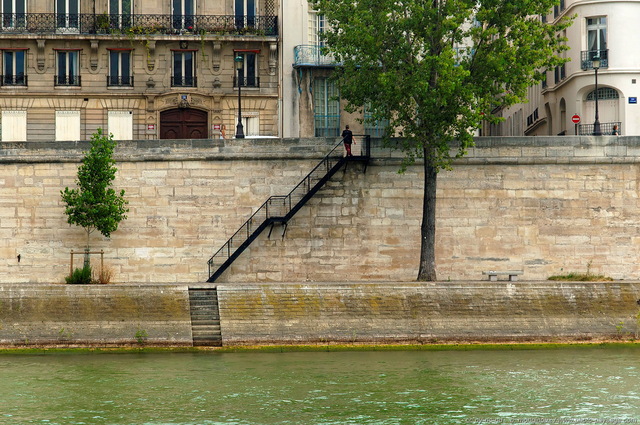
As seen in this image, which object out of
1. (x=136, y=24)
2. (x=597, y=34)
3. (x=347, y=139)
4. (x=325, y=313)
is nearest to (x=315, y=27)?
(x=136, y=24)

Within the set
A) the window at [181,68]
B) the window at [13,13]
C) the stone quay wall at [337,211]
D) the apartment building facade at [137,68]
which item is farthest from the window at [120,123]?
the stone quay wall at [337,211]

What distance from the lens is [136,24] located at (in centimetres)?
4503

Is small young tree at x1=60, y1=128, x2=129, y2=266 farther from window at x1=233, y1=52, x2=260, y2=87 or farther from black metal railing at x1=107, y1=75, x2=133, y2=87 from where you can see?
window at x1=233, y1=52, x2=260, y2=87

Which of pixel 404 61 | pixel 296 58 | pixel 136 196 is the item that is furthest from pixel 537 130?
pixel 136 196

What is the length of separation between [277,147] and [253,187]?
1.49 metres

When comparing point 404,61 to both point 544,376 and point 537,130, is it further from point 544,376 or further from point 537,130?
point 537,130

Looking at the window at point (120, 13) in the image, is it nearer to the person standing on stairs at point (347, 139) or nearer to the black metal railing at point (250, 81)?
the black metal railing at point (250, 81)

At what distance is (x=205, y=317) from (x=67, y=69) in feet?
51.2

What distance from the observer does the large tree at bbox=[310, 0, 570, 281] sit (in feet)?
114

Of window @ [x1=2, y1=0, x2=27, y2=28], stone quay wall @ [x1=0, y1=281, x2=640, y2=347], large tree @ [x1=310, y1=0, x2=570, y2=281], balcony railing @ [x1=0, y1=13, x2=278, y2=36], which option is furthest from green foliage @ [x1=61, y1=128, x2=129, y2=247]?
window @ [x1=2, y1=0, x2=27, y2=28]

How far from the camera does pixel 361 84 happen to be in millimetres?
36250

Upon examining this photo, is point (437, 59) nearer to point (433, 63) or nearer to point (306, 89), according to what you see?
point (433, 63)

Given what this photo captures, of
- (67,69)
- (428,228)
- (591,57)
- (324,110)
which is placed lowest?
(428,228)

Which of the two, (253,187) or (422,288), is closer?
(422,288)
